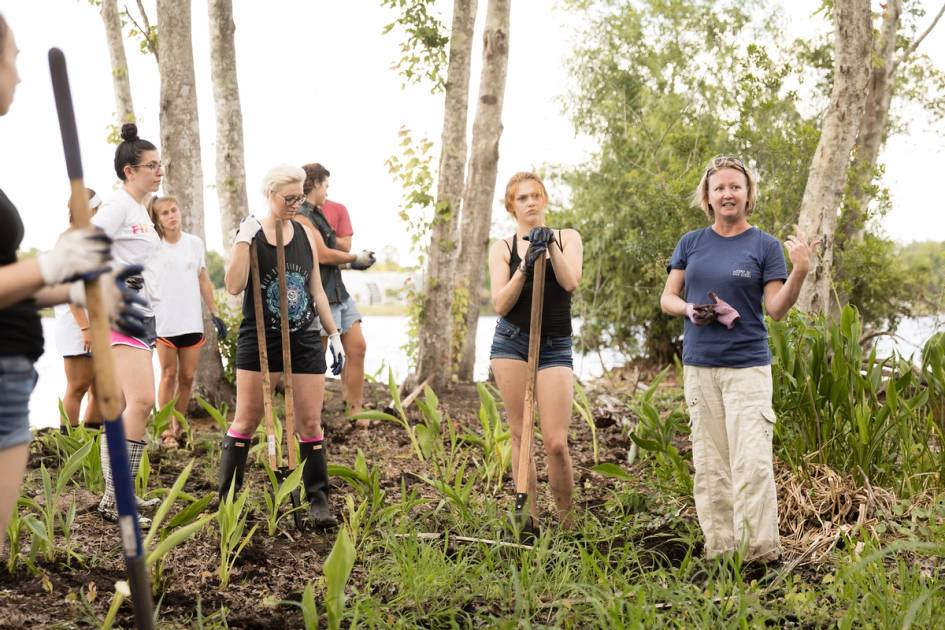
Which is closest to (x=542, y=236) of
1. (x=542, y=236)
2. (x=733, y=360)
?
(x=542, y=236)

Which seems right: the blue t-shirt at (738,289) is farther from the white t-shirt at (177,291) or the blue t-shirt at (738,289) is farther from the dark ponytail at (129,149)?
the white t-shirt at (177,291)

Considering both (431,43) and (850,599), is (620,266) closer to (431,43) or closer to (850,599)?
(431,43)

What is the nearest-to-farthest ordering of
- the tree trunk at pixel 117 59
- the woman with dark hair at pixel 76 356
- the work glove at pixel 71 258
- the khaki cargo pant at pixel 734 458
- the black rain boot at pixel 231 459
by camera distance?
the work glove at pixel 71 258
the khaki cargo pant at pixel 734 458
the black rain boot at pixel 231 459
the woman with dark hair at pixel 76 356
the tree trunk at pixel 117 59

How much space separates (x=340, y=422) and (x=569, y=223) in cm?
886

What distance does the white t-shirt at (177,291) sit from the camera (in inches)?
215

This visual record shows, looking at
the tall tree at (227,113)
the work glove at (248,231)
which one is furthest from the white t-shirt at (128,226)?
the tall tree at (227,113)

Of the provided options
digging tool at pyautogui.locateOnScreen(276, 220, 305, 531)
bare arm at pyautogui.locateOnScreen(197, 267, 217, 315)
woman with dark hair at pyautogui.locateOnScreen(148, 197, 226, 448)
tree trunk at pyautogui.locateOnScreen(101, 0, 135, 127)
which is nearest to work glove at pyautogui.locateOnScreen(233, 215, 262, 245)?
digging tool at pyautogui.locateOnScreen(276, 220, 305, 531)

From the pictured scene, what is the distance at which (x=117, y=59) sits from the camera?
1090cm

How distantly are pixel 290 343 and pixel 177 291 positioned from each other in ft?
6.40

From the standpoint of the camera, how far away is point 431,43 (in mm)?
8273

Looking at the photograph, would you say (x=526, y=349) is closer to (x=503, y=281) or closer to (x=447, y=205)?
(x=503, y=281)

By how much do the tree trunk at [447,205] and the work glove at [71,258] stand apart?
6518 mm

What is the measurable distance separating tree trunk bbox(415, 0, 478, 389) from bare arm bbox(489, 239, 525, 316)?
4.34m

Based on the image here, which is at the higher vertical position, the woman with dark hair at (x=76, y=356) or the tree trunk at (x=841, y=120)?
the tree trunk at (x=841, y=120)
